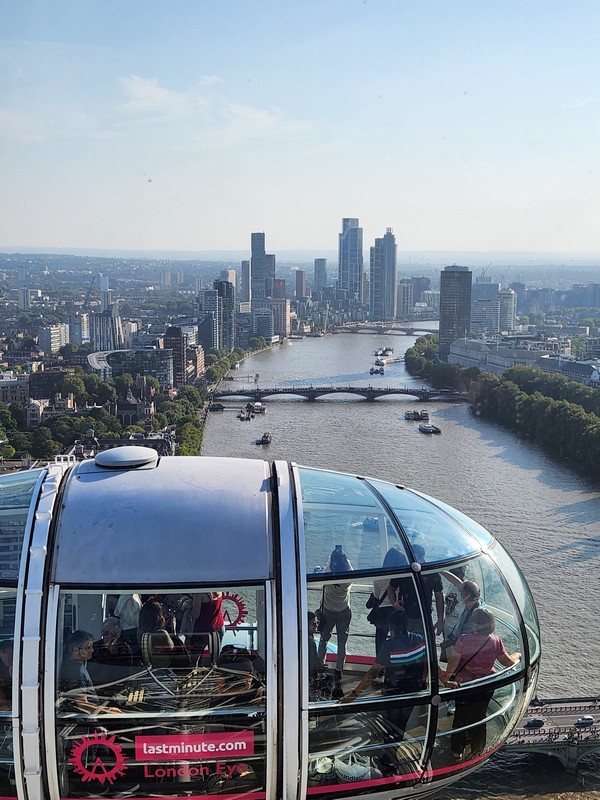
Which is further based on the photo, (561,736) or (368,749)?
(561,736)

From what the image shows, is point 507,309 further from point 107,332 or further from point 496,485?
point 496,485

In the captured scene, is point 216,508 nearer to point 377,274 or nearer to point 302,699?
point 302,699

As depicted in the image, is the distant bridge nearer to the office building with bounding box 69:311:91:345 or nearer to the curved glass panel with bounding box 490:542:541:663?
the office building with bounding box 69:311:91:345

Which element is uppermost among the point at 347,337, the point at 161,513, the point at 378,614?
the point at 161,513

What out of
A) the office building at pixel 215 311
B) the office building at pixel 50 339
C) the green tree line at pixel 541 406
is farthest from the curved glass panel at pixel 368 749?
the office building at pixel 50 339

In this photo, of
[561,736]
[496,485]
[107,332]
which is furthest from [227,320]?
[561,736]

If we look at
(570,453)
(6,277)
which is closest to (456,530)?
(570,453)

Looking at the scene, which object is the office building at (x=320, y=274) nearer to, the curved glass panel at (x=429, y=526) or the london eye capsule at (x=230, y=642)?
the curved glass panel at (x=429, y=526)
